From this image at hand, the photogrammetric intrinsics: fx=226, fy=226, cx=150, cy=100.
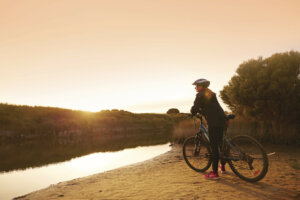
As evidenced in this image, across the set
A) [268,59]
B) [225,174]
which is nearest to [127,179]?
[225,174]

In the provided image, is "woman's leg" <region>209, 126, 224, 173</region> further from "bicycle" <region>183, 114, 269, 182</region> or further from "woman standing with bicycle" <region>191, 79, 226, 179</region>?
"bicycle" <region>183, 114, 269, 182</region>

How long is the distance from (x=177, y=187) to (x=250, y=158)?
1859 millimetres

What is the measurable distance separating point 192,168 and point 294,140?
24.4ft

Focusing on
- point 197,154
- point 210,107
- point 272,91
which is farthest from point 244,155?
point 272,91

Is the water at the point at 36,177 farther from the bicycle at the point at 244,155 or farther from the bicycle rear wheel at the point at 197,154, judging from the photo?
the bicycle at the point at 244,155

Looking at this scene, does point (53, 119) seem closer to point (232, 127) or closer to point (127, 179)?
point (232, 127)

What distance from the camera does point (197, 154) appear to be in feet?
23.3

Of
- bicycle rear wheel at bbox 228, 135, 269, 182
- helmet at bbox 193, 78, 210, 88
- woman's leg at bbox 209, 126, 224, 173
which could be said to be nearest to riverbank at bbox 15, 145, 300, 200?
bicycle rear wheel at bbox 228, 135, 269, 182

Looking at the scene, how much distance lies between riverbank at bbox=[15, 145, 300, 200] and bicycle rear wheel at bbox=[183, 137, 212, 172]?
0.27 m

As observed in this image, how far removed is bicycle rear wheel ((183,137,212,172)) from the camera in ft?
22.1

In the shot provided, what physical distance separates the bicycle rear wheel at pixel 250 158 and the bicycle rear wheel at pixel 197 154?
3.51 ft

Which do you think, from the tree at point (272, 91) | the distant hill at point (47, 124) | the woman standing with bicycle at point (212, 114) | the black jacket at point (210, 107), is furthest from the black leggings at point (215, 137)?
the distant hill at point (47, 124)

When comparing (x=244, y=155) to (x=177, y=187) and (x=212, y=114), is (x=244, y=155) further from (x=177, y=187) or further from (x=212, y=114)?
(x=177, y=187)

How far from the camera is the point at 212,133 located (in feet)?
19.1
